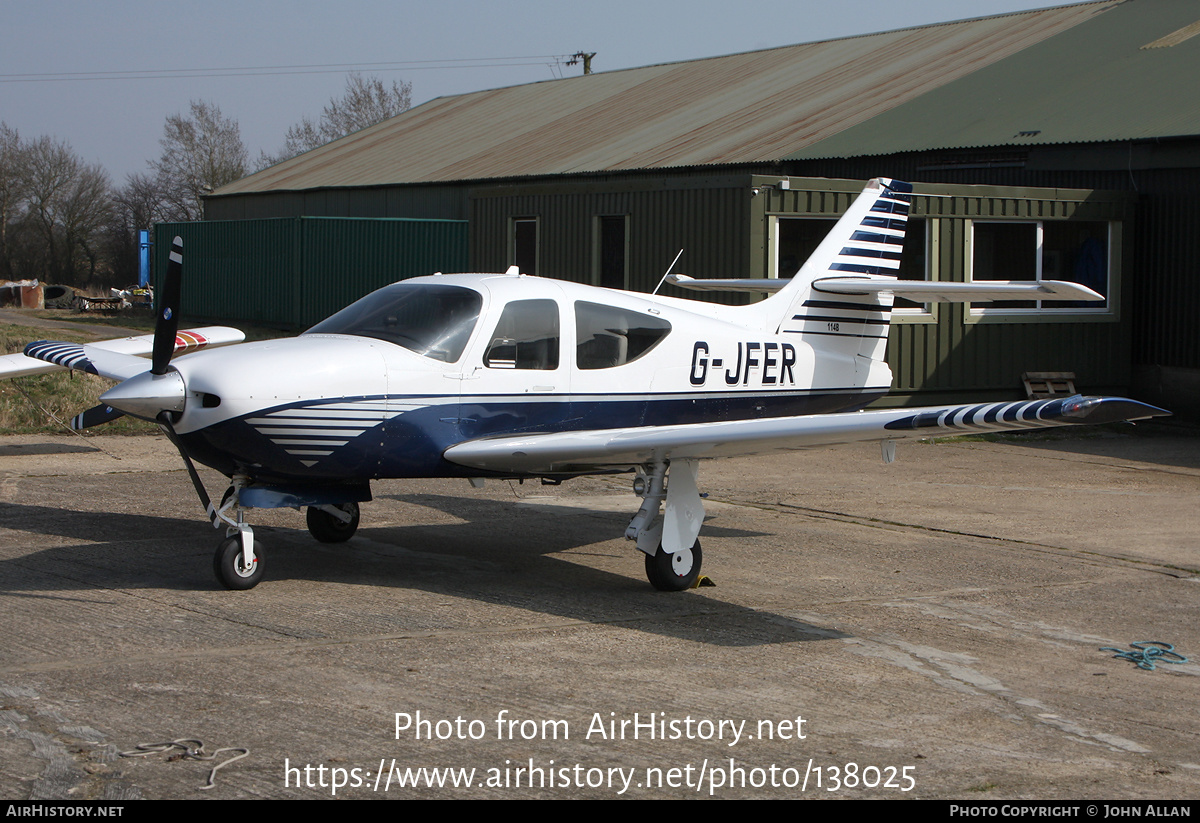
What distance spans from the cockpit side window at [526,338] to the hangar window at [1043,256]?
1079cm

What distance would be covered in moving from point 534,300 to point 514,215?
11877mm

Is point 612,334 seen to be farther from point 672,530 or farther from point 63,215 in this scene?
point 63,215

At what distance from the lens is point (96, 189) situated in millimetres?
66375

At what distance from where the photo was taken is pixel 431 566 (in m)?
8.27

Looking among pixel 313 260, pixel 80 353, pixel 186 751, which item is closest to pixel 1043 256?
pixel 80 353

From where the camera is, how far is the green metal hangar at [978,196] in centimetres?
1670

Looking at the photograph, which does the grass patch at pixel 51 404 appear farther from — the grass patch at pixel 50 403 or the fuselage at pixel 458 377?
the fuselage at pixel 458 377

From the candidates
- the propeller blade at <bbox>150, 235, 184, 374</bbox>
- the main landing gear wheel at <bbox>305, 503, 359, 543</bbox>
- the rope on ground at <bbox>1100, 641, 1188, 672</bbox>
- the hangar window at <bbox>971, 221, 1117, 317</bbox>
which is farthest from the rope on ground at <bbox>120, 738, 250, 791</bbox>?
the hangar window at <bbox>971, 221, 1117, 317</bbox>

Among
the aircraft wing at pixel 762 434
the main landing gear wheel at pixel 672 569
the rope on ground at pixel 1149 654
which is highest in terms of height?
the aircraft wing at pixel 762 434

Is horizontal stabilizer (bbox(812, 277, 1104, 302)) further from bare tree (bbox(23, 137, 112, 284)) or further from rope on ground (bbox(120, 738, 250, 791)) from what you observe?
bare tree (bbox(23, 137, 112, 284))

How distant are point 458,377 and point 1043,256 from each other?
42.0ft

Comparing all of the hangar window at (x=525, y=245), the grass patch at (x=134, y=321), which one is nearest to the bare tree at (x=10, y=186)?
the grass patch at (x=134, y=321)

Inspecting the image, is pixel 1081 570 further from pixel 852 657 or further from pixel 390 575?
pixel 390 575

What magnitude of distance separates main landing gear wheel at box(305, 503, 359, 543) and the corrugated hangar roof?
43.8ft
